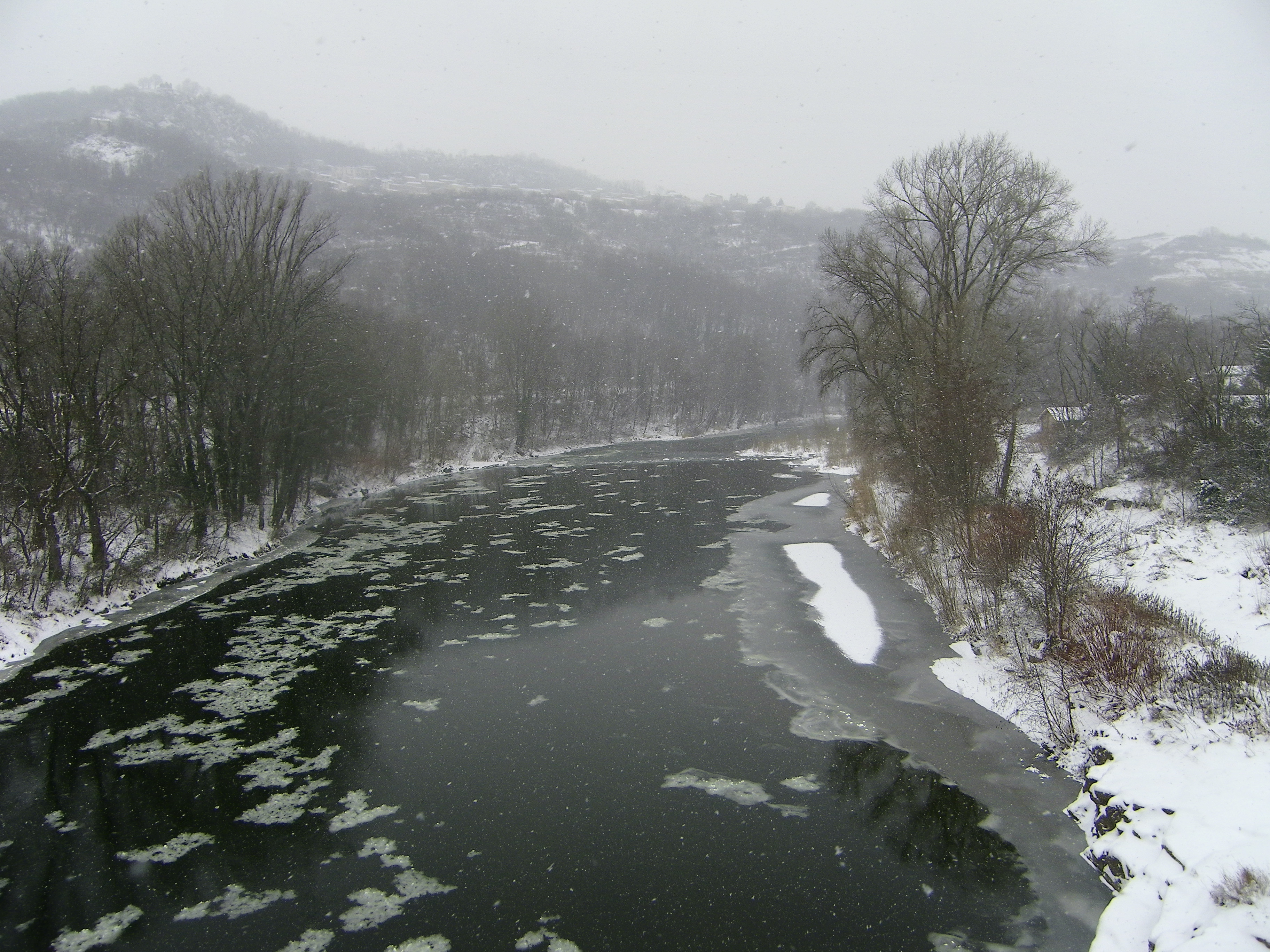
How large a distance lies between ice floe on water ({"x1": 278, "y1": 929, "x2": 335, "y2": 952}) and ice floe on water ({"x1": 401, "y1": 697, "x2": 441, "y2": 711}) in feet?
14.5

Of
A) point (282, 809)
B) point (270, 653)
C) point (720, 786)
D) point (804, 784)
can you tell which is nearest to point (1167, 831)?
point (804, 784)

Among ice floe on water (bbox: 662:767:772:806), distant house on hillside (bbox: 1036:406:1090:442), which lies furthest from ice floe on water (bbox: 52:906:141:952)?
distant house on hillside (bbox: 1036:406:1090:442)

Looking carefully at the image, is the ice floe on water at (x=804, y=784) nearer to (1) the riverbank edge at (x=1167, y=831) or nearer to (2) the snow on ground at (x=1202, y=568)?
(1) the riverbank edge at (x=1167, y=831)

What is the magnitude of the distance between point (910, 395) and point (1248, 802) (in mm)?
15186

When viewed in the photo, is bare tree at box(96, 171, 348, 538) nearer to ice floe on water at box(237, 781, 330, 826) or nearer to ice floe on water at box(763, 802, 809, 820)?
ice floe on water at box(237, 781, 330, 826)

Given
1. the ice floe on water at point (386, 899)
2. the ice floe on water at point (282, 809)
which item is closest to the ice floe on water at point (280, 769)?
the ice floe on water at point (282, 809)

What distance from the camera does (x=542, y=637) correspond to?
1317cm

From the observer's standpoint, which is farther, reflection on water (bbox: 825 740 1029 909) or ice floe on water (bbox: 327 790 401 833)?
ice floe on water (bbox: 327 790 401 833)

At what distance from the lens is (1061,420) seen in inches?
1139

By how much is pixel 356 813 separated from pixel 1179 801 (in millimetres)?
8399

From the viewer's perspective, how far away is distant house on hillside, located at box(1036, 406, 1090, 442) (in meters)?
28.0

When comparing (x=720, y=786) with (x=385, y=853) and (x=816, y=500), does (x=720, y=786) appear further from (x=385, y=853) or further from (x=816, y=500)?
(x=816, y=500)

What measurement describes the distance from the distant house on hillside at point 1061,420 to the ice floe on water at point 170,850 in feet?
103

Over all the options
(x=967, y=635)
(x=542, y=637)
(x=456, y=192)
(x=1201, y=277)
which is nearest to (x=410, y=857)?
(x=542, y=637)
